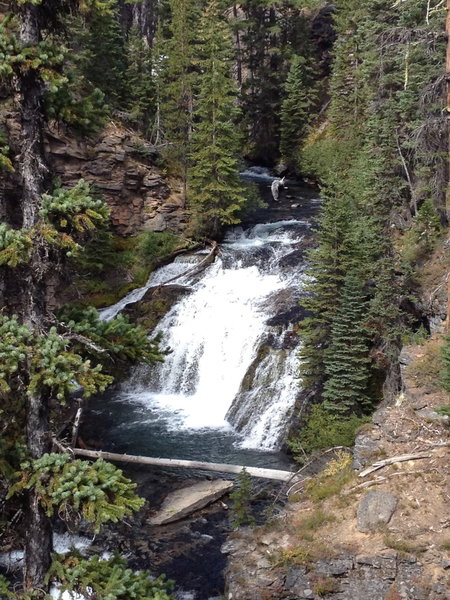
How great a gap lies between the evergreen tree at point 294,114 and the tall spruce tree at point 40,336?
37.1 m

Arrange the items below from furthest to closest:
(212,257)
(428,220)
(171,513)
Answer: (212,257), (428,220), (171,513)

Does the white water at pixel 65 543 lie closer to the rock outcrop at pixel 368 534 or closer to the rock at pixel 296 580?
the rock outcrop at pixel 368 534

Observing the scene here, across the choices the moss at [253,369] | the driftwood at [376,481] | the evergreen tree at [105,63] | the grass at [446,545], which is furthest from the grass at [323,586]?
the evergreen tree at [105,63]

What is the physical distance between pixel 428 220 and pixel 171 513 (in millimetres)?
12280

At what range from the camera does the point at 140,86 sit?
33938mm

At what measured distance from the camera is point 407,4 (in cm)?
2097

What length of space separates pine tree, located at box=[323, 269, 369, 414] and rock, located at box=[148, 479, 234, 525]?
4.24 meters

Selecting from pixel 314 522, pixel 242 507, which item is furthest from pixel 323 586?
pixel 242 507

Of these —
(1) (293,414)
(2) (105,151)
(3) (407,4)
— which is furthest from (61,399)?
(2) (105,151)

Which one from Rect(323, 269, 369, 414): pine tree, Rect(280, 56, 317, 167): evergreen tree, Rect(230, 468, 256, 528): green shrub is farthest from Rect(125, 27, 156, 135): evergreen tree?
Rect(230, 468, 256, 528): green shrub

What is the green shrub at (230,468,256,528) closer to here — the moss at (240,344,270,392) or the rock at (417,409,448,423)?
the rock at (417,409,448,423)

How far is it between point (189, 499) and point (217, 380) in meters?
7.22

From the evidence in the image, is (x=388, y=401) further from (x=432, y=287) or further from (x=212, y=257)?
(x=212, y=257)

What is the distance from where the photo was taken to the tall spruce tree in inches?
221
